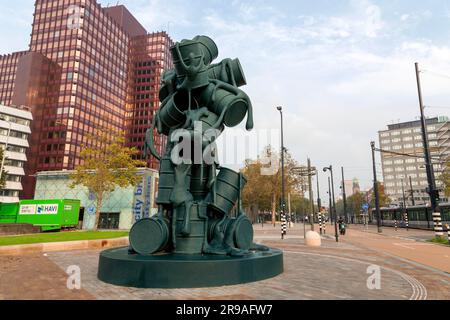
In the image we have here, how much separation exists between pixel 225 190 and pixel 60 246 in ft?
39.4

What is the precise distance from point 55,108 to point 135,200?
49.8m

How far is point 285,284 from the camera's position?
7.11 m

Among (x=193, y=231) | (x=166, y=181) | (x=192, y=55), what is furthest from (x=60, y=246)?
(x=192, y=55)

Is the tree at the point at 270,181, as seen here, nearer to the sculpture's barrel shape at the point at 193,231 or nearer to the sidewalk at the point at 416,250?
the sidewalk at the point at 416,250

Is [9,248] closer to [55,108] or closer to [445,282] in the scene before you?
[445,282]

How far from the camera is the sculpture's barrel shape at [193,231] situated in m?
8.15

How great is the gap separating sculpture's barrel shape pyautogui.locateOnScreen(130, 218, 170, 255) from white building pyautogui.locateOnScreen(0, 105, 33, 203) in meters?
70.3

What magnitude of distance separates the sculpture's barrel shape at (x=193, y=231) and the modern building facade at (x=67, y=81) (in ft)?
221

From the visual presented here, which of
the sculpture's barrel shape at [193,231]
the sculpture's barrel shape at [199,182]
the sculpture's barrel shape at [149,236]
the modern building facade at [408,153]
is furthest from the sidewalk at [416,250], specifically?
the modern building facade at [408,153]

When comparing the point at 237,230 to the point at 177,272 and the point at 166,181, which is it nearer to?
the point at 177,272

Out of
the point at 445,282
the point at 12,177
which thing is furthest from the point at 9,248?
the point at 12,177

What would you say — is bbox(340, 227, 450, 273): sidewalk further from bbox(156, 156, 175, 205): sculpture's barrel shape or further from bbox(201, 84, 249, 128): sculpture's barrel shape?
bbox(156, 156, 175, 205): sculpture's barrel shape

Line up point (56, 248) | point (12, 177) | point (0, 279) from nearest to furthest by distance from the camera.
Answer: point (0, 279) → point (56, 248) → point (12, 177)

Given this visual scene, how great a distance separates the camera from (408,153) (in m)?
133
